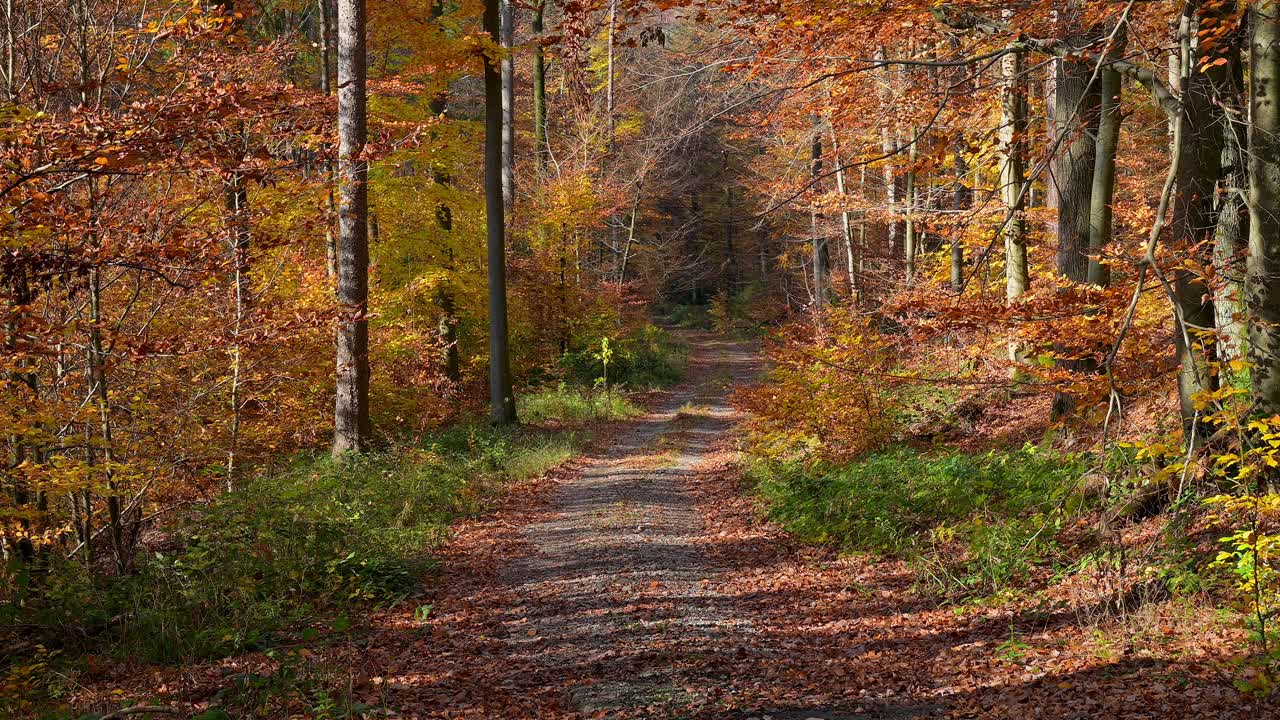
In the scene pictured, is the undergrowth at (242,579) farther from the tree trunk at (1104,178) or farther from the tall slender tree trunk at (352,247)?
the tree trunk at (1104,178)

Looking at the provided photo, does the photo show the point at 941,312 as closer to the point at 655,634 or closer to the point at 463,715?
the point at 655,634

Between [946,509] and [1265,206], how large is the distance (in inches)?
145

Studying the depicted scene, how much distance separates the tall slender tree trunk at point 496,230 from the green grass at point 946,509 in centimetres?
691

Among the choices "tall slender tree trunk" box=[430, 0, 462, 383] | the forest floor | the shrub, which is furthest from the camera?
the shrub

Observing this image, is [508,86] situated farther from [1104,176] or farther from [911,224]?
[1104,176]

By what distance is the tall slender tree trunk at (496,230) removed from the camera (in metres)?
15.3

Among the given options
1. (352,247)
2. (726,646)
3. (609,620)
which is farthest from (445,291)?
(726,646)

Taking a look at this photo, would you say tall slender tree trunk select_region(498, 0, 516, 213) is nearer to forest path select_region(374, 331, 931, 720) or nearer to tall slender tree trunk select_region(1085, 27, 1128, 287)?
forest path select_region(374, 331, 931, 720)

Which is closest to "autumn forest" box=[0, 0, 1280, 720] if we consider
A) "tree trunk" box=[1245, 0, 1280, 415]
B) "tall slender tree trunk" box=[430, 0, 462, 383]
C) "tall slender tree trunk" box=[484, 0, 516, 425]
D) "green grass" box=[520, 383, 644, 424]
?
"tree trunk" box=[1245, 0, 1280, 415]

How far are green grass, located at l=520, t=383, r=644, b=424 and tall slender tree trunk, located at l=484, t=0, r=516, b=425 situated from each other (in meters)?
1.76

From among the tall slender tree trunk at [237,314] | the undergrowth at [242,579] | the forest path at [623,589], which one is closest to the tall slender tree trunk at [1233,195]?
the forest path at [623,589]

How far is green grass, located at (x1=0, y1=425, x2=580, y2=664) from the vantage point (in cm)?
601

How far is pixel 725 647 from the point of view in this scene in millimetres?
6047

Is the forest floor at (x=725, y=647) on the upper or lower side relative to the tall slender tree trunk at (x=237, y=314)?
lower
